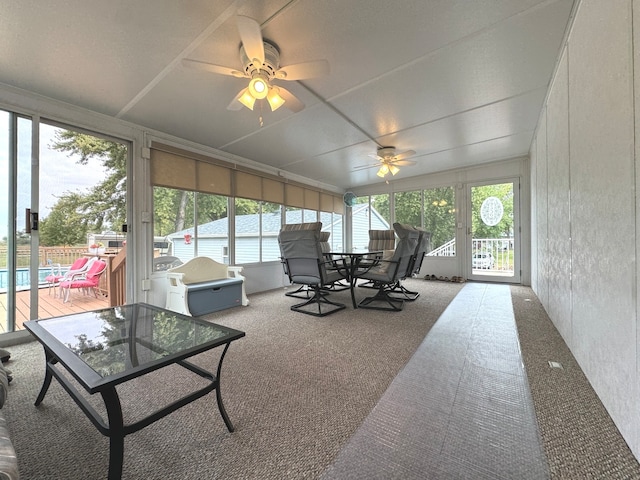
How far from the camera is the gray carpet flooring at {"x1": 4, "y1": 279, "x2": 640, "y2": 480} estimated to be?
1072mm

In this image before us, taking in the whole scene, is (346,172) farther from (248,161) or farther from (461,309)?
(461,309)

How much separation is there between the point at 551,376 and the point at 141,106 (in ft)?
14.3

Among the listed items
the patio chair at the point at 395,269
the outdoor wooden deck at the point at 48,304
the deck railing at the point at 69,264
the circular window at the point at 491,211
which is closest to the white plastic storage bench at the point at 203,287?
the deck railing at the point at 69,264

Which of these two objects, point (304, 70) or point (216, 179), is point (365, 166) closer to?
point (216, 179)

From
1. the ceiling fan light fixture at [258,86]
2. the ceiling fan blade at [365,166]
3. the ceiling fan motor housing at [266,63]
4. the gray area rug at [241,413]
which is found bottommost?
the gray area rug at [241,413]

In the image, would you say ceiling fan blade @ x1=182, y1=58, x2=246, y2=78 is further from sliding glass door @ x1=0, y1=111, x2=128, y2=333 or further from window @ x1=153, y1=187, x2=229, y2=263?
window @ x1=153, y1=187, x2=229, y2=263

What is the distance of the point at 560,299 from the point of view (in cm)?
241

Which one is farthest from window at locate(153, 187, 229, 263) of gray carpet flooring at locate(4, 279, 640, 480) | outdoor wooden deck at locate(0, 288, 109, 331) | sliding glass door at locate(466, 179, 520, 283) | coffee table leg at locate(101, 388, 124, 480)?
sliding glass door at locate(466, 179, 520, 283)

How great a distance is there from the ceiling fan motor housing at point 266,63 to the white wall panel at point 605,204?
1.95 m

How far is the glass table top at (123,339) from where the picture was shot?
1.05m

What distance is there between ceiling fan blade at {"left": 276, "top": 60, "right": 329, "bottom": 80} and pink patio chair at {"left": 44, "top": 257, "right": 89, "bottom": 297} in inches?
120

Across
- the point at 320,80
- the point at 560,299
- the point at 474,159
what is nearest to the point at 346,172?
the point at 474,159

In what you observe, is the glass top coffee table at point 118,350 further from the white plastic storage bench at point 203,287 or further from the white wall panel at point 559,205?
the white wall panel at point 559,205

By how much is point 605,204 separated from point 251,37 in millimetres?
2261
